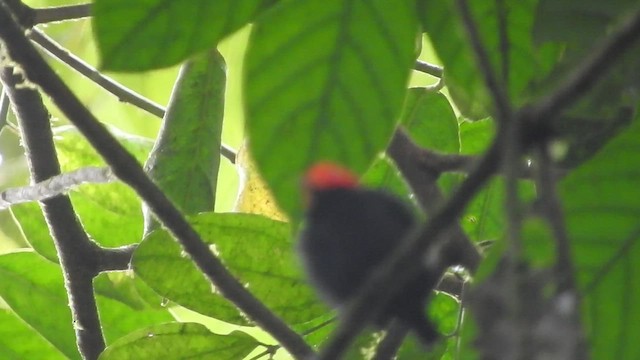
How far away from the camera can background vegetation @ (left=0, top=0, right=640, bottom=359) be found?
311 mm

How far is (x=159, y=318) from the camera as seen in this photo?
3.68 feet

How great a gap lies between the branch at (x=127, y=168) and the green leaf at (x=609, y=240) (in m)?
0.24

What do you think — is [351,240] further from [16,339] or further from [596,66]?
[16,339]

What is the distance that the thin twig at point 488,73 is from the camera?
333 millimetres

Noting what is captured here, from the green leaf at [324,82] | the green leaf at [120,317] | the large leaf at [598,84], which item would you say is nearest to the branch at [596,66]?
the large leaf at [598,84]

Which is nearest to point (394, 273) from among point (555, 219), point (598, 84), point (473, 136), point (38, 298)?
point (555, 219)

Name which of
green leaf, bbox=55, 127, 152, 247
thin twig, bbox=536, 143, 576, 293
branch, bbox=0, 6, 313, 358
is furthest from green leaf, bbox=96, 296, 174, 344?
thin twig, bbox=536, 143, 576, 293

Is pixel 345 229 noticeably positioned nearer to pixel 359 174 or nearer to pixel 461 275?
pixel 359 174

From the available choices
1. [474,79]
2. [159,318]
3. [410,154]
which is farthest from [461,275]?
[159,318]

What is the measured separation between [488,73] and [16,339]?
0.92 metres

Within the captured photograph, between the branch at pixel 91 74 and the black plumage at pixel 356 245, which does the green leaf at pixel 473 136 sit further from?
the black plumage at pixel 356 245

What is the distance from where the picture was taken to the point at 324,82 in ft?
2.11

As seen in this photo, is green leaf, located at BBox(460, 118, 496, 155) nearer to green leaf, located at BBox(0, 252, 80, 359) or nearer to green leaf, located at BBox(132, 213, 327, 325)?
green leaf, located at BBox(132, 213, 327, 325)

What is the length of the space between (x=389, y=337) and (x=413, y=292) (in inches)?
3.8
